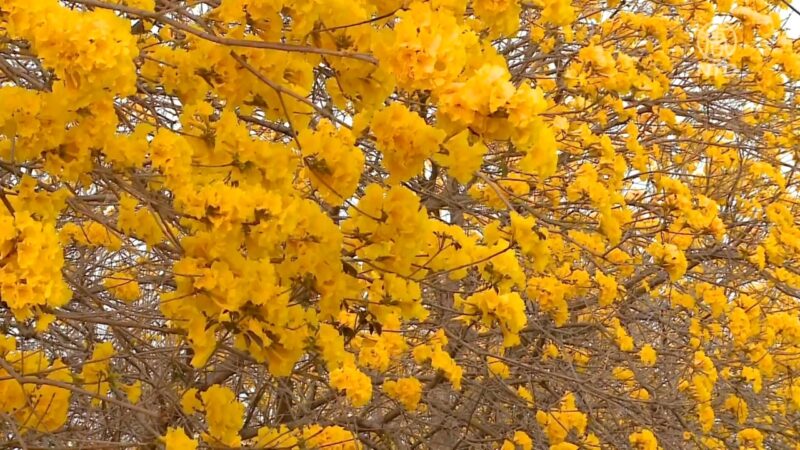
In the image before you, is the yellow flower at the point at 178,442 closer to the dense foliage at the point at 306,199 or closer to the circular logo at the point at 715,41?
the dense foliage at the point at 306,199

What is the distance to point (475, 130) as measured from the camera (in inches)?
62.1

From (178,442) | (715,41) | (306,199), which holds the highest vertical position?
(715,41)

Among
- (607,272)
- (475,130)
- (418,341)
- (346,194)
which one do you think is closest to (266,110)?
(346,194)

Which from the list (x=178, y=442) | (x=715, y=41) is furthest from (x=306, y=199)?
(x=715, y=41)

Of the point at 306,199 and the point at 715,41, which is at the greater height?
the point at 715,41

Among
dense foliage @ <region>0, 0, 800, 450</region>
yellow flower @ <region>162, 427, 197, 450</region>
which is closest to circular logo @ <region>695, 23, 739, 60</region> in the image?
dense foliage @ <region>0, 0, 800, 450</region>

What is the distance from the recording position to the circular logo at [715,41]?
501 centimetres

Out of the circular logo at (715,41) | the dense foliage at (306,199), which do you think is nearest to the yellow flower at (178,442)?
the dense foliage at (306,199)

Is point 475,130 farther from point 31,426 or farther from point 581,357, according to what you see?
point 581,357

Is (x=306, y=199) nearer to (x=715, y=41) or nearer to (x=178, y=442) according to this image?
(x=178, y=442)

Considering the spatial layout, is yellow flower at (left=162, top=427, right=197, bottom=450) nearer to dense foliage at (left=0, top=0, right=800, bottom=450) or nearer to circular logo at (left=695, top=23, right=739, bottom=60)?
dense foliage at (left=0, top=0, right=800, bottom=450)

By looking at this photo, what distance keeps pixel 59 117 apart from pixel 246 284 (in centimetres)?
52

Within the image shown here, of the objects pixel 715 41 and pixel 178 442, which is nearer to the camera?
pixel 178 442

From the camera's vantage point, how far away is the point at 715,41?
16.5 feet
